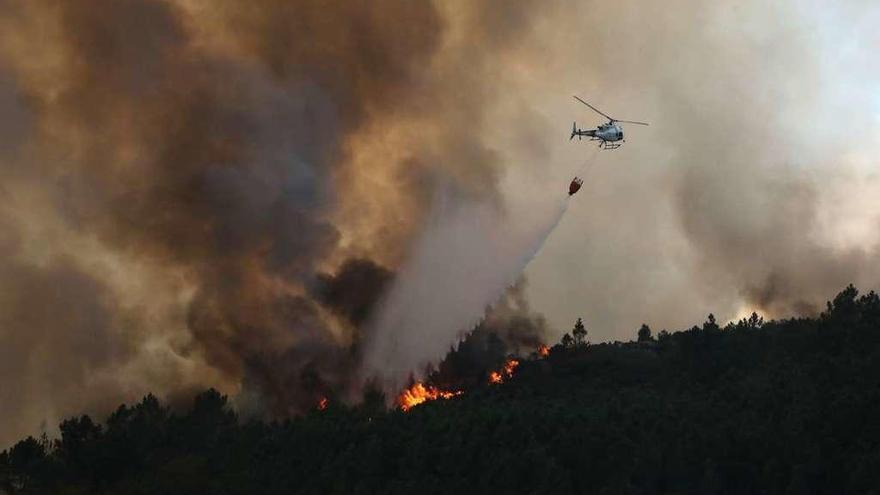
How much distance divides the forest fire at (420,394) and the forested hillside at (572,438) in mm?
5008

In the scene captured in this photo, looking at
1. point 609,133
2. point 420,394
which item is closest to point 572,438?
point 609,133

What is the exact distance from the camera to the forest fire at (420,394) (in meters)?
188

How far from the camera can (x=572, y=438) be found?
120 m

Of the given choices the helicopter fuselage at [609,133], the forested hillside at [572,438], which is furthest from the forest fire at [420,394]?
the helicopter fuselage at [609,133]

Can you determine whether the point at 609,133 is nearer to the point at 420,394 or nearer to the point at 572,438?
the point at 572,438

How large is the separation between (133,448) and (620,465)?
267ft

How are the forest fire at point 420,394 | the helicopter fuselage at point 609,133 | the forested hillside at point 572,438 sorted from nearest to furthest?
the forested hillside at point 572,438, the helicopter fuselage at point 609,133, the forest fire at point 420,394

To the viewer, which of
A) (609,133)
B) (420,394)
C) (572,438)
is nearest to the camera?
(572,438)

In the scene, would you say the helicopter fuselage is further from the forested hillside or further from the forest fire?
the forest fire

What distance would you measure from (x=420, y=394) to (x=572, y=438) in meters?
75.1

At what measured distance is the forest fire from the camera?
188 meters

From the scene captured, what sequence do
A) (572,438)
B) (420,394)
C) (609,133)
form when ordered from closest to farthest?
(572,438) < (609,133) < (420,394)

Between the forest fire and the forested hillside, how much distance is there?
16.4 feet

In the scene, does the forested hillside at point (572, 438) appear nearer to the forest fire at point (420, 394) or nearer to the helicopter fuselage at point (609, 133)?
the forest fire at point (420, 394)
